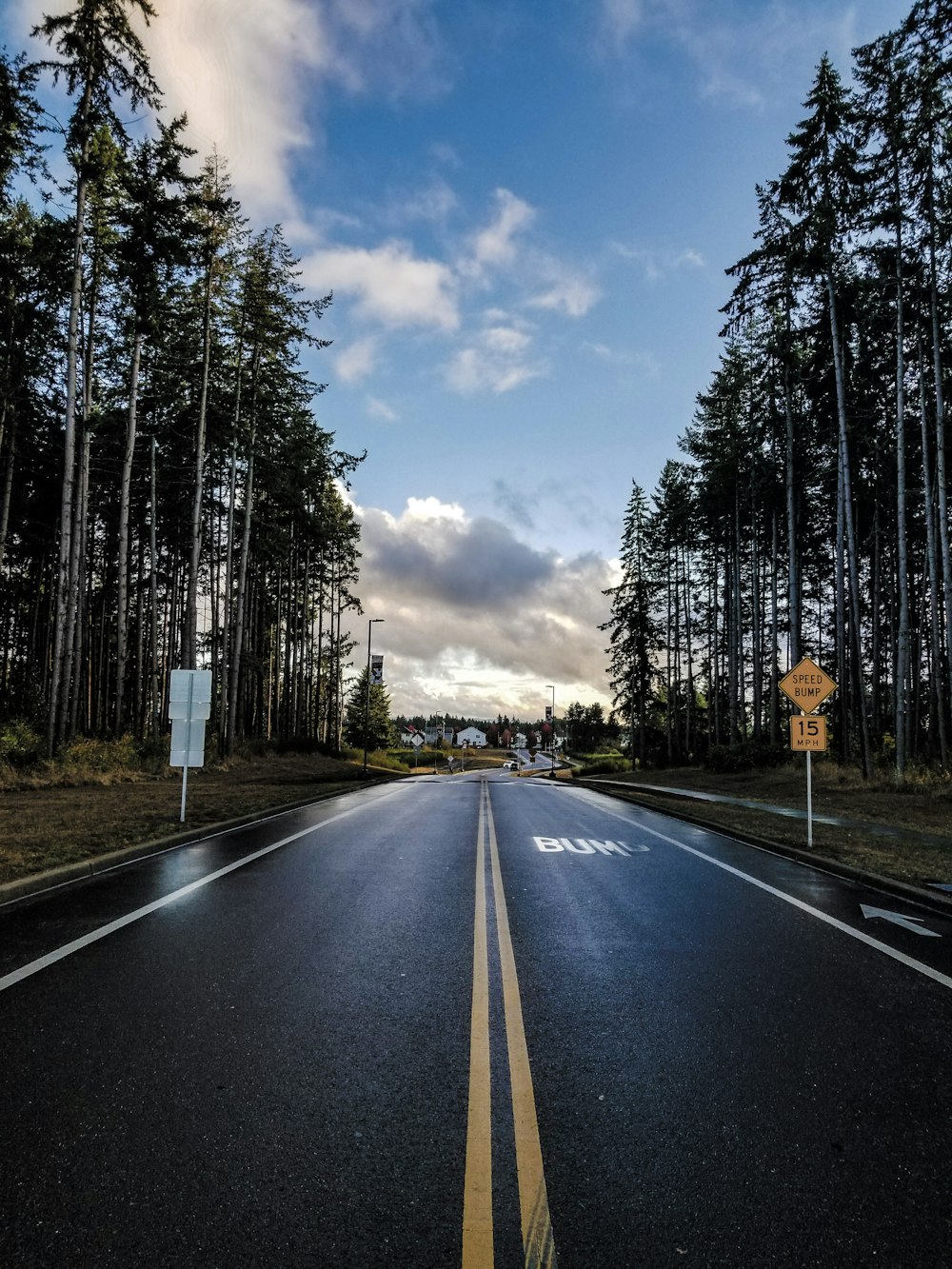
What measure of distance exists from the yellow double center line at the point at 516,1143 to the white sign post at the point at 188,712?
378 inches

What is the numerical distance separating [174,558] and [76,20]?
24126mm

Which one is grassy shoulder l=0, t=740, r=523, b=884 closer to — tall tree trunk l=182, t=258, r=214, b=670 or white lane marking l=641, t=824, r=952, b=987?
tall tree trunk l=182, t=258, r=214, b=670

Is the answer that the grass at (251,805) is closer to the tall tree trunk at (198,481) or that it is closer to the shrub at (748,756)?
the shrub at (748,756)

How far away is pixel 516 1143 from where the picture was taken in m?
3.09

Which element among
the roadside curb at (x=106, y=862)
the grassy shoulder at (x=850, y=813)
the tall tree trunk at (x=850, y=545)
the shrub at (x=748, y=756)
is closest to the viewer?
the roadside curb at (x=106, y=862)

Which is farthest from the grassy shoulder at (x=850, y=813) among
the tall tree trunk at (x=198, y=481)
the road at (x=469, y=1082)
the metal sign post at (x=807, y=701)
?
the tall tree trunk at (x=198, y=481)

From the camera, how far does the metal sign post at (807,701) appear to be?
1206 cm

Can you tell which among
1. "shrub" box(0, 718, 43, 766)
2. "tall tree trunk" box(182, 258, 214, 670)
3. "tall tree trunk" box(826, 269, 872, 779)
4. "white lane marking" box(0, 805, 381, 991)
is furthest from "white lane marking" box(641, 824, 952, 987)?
"tall tree trunk" box(182, 258, 214, 670)

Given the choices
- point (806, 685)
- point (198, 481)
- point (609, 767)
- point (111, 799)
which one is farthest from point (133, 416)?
point (609, 767)

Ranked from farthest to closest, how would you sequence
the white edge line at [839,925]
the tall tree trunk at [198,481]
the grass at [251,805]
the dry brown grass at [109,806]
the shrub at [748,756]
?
the shrub at [748,756]
the tall tree trunk at [198,481]
the grass at [251,805]
the dry brown grass at [109,806]
the white edge line at [839,925]

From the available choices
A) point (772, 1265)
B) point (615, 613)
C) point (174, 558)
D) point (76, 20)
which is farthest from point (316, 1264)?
point (615, 613)

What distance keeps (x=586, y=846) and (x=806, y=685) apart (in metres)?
4.84

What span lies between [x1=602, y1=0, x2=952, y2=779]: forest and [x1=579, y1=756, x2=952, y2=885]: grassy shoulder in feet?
4.90

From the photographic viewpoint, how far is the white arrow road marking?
672 centimetres
